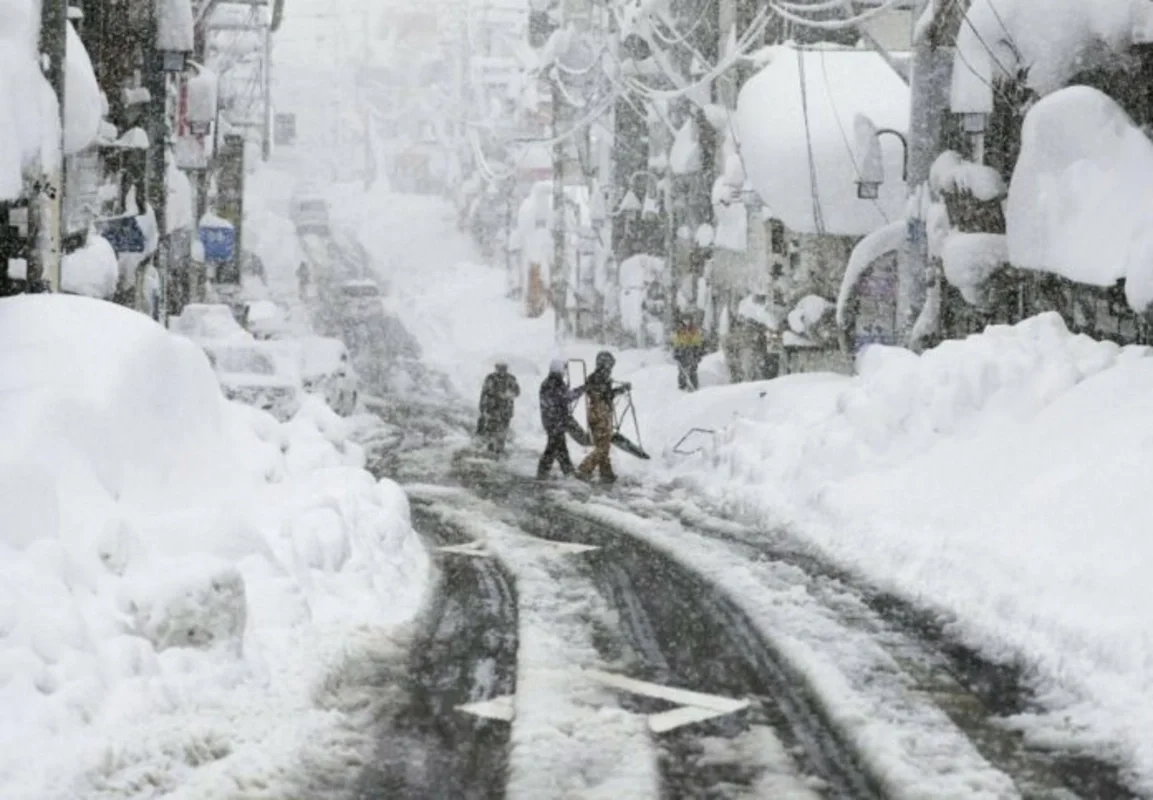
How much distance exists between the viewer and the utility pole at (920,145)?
1948cm

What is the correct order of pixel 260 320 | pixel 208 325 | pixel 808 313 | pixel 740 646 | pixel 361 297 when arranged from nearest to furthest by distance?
pixel 740 646 → pixel 208 325 → pixel 808 313 → pixel 260 320 → pixel 361 297

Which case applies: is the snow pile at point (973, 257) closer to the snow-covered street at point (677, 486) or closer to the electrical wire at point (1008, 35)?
the snow-covered street at point (677, 486)

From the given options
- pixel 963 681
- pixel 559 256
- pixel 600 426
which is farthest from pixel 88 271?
pixel 559 256

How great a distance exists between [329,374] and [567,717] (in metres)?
Result: 22.7

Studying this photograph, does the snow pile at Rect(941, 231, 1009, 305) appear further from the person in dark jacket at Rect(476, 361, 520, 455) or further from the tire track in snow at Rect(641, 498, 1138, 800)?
the person in dark jacket at Rect(476, 361, 520, 455)

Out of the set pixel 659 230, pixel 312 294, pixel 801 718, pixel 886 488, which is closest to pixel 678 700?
pixel 801 718

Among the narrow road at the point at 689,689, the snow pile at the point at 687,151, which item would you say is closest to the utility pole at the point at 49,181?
the narrow road at the point at 689,689

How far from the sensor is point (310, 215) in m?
86.4

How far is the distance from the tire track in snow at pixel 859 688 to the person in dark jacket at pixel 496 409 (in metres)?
11.0

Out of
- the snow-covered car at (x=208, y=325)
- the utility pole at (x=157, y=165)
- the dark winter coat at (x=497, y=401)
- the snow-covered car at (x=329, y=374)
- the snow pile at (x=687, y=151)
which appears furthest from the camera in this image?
the snow pile at (x=687, y=151)

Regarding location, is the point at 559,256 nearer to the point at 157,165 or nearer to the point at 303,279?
Answer: the point at 303,279

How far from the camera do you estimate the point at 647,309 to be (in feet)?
142

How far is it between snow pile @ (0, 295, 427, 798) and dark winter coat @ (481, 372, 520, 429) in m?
11.3

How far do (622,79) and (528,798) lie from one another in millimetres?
35682
